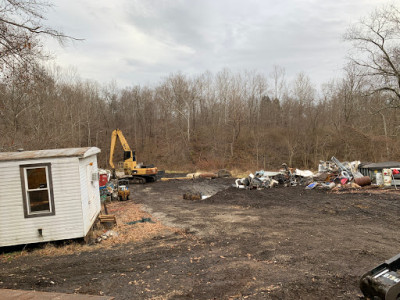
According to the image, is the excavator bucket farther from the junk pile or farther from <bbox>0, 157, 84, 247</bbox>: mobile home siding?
the junk pile

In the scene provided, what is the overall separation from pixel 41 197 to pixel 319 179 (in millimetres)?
16211

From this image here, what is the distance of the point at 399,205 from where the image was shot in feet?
37.9

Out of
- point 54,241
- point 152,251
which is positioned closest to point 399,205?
point 152,251

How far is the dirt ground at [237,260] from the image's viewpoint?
16.4ft

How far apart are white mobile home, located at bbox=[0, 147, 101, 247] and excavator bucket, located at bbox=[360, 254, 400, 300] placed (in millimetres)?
7088

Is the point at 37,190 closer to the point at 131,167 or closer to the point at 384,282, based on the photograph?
the point at 384,282

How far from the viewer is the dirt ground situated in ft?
16.4

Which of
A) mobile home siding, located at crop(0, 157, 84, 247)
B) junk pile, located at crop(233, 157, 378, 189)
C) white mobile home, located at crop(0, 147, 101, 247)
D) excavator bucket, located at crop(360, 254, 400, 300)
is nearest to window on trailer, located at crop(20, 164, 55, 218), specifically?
white mobile home, located at crop(0, 147, 101, 247)

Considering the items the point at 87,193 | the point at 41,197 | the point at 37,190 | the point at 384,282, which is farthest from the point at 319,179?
the point at 37,190

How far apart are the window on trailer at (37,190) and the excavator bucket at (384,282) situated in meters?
7.61

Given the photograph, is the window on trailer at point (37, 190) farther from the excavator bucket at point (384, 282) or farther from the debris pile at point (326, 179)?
the debris pile at point (326, 179)

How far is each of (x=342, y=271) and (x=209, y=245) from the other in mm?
3388

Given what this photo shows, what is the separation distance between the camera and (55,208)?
7707 millimetres

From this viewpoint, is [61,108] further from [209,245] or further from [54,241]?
[209,245]
